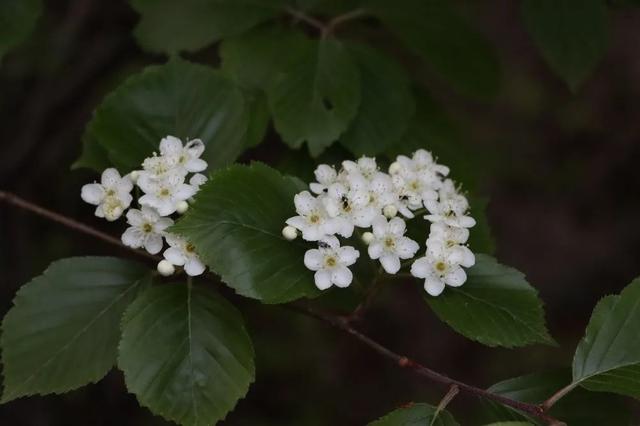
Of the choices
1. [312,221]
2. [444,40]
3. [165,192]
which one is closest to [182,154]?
[165,192]

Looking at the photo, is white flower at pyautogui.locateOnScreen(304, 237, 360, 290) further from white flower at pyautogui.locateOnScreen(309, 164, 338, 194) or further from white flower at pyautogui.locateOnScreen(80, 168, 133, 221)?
white flower at pyautogui.locateOnScreen(80, 168, 133, 221)

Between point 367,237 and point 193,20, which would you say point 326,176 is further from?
point 193,20

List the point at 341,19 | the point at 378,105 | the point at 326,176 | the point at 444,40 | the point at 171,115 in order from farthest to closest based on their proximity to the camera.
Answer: the point at 444,40
the point at 341,19
the point at 378,105
the point at 171,115
the point at 326,176

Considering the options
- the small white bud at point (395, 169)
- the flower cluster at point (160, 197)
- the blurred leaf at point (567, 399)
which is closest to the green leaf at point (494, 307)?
the blurred leaf at point (567, 399)

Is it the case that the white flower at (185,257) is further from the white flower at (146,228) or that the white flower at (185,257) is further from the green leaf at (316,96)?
the green leaf at (316,96)

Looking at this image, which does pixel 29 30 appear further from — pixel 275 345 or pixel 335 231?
pixel 275 345
